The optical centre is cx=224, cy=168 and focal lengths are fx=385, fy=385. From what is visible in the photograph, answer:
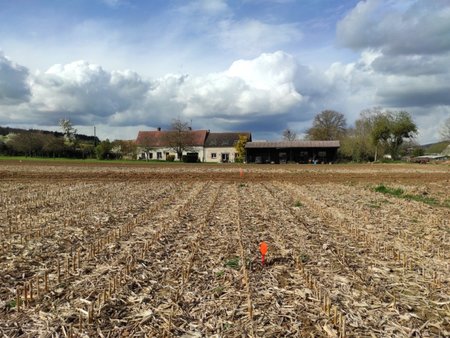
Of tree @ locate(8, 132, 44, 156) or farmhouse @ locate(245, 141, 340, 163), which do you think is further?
tree @ locate(8, 132, 44, 156)

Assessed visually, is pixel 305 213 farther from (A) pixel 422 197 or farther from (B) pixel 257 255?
(A) pixel 422 197

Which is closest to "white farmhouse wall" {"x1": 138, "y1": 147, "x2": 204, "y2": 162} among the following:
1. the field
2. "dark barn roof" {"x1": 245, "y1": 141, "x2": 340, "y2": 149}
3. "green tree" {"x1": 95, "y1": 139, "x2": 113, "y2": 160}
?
"green tree" {"x1": 95, "y1": 139, "x2": 113, "y2": 160}

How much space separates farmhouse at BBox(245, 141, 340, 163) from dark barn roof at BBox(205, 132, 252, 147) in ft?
33.0

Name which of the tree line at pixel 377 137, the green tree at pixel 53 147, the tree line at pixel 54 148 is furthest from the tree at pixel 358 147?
the green tree at pixel 53 147

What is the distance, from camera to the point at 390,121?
8162cm

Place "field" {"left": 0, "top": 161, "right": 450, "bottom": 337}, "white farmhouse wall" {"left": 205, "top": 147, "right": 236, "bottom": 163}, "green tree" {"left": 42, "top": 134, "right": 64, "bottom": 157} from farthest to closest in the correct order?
"white farmhouse wall" {"left": 205, "top": 147, "right": 236, "bottom": 163}
"green tree" {"left": 42, "top": 134, "right": 64, "bottom": 157}
"field" {"left": 0, "top": 161, "right": 450, "bottom": 337}

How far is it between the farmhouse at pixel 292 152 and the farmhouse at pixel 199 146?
8110mm

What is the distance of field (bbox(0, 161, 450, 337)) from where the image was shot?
4859mm

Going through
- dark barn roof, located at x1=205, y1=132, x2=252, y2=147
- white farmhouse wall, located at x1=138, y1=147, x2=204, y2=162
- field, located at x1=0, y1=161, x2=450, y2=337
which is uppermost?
dark barn roof, located at x1=205, y1=132, x2=252, y2=147

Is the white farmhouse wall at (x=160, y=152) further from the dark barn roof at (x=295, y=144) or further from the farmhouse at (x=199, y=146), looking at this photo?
the dark barn roof at (x=295, y=144)

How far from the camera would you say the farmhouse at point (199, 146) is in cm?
8456

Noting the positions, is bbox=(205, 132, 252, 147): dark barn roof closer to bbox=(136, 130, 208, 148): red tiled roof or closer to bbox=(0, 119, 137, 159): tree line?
bbox=(136, 130, 208, 148): red tiled roof

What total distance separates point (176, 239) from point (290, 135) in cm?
9899

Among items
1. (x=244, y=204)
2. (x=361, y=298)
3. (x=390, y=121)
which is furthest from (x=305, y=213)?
(x=390, y=121)
